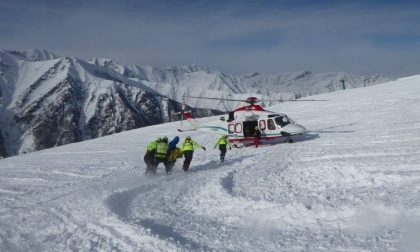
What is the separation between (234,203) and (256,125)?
1264cm

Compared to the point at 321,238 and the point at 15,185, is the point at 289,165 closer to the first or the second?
the point at 321,238

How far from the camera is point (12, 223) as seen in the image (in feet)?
29.1

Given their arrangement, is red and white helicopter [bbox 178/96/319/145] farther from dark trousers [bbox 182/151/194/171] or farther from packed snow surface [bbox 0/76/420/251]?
dark trousers [bbox 182/151/194/171]

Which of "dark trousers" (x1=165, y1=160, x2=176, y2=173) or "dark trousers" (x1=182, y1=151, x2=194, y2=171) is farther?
"dark trousers" (x1=182, y1=151, x2=194, y2=171)

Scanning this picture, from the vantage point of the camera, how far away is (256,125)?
73.5 feet

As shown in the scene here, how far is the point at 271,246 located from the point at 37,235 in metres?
4.31

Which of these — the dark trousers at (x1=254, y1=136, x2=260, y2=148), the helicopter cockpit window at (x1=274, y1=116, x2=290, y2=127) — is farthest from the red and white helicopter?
the dark trousers at (x1=254, y1=136, x2=260, y2=148)

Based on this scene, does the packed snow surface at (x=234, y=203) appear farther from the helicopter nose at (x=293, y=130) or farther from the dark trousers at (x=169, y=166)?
the helicopter nose at (x=293, y=130)

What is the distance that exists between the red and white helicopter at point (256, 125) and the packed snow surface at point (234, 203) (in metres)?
2.56

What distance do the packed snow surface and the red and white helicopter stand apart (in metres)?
2.56

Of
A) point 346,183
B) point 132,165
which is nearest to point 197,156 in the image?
point 132,165

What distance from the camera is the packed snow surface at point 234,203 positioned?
24.5 feet

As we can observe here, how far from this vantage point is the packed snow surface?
746 centimetres

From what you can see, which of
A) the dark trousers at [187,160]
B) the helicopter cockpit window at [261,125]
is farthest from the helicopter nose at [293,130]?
the dark trousers at [187,160]
